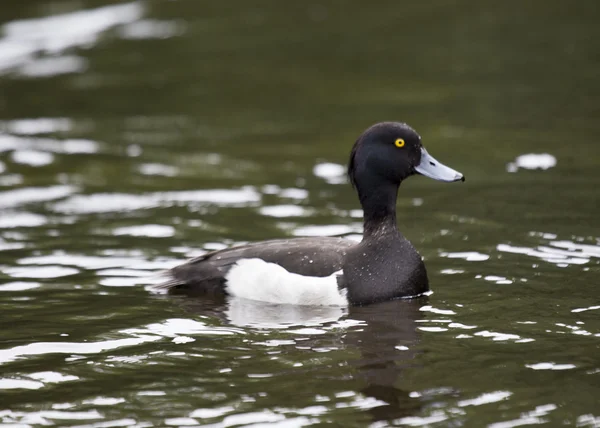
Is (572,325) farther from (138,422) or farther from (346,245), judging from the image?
(138,422)

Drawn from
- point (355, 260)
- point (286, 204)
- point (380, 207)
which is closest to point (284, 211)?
point (286, 204)

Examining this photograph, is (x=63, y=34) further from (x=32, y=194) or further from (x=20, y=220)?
(x=20, y=220)

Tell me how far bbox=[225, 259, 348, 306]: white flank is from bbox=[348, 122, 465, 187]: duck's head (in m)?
0.96

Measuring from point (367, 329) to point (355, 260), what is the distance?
83 centimetres

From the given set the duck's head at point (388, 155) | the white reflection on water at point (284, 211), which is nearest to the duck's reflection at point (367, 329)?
the duck's head at point (388, 155)

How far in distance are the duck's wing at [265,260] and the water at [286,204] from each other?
0.86 ft

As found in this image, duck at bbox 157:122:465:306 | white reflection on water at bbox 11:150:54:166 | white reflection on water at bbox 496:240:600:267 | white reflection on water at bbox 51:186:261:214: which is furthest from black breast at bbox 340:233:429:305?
white reflection on water at bbox 11:150:54:166

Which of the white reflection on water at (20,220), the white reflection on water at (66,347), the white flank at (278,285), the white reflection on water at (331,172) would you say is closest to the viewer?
the white reflection on water at (66,347)

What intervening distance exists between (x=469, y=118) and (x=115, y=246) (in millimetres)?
6615

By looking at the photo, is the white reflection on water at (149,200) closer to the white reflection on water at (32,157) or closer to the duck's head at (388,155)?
the white reflection on water at (32,157)

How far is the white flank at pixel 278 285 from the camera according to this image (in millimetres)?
8453

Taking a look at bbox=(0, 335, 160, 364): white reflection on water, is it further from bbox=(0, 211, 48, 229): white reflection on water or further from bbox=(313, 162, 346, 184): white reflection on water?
bbox=(313, 162, 346, 184): white reflection on water

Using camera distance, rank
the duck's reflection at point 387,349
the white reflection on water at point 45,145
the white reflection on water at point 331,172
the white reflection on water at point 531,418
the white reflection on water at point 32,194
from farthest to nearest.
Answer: the white reflection on water at point 45,145 → the white reflection on water at point 331,172 → the white reflection on water at point 32,194 → the duck's reflection at point 387,349 → the white reflection on water at point 531,418

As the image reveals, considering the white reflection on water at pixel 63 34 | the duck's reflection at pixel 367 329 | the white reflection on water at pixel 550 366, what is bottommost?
the white reflection on water at pixel 550 366
